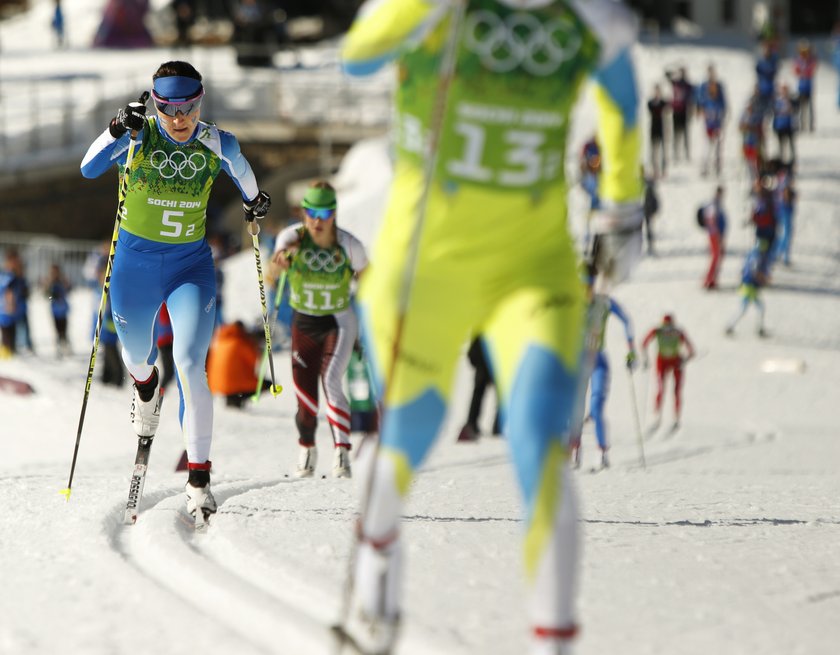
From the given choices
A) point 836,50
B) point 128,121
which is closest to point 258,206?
point 128,121

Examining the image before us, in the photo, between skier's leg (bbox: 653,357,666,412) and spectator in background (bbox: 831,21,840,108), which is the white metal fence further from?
spectator in background (bbox: 831,21,840,108)

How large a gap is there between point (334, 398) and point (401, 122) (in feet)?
17.9

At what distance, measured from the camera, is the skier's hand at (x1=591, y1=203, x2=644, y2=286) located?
4.27 metres

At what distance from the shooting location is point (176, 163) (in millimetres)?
6711

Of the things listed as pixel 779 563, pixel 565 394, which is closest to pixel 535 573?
pixel 565 394

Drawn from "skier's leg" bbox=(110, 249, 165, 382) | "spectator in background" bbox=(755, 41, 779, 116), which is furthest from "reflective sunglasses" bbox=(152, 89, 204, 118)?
"spectator in background" bbox=(755, 41, 779, 116)

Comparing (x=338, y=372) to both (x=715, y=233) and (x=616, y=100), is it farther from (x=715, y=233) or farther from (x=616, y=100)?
(x=715, y=233)

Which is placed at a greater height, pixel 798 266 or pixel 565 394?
pixel 565 394

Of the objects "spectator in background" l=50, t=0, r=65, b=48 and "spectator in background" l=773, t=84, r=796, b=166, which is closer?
"spectator in background" l=773, t=84, r=796, b=166

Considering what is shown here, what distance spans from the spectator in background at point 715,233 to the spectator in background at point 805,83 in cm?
808

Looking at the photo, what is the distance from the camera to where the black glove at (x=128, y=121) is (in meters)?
6.41

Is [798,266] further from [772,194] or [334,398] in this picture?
[334,398]

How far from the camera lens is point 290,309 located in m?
9.80

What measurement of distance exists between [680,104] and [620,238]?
22.6 meters
